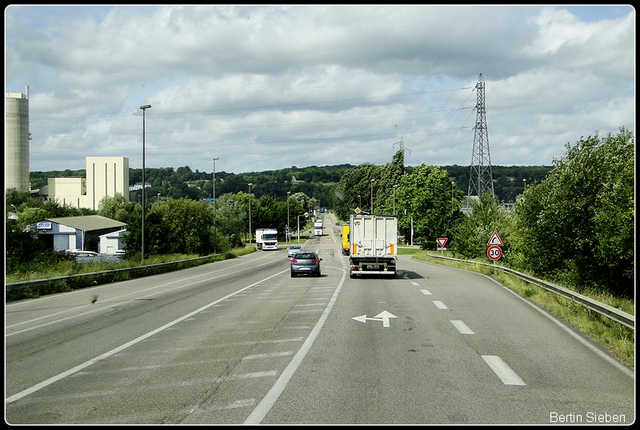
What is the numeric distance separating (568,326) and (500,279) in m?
15.2

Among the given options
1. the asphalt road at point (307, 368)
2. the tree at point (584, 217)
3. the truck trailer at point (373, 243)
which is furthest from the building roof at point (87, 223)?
the asphalt road at point (307, 368)

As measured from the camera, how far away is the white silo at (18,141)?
126125 millimetres

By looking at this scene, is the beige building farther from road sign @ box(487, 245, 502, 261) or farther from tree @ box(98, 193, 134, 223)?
road sign @ box(487, 245, 502, 261)

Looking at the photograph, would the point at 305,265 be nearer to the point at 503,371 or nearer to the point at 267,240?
the point at 503,371

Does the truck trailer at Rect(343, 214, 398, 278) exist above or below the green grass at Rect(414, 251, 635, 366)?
above

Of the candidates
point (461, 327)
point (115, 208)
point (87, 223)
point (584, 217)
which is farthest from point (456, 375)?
point (115, 208)

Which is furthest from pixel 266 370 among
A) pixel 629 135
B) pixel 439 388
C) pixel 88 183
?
pixel 88 183

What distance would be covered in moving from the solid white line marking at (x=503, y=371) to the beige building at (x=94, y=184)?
143065 mm

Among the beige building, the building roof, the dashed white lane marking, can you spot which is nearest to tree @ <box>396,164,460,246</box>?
the building roof

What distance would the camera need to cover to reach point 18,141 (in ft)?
426

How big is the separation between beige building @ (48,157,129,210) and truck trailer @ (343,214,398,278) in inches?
4855

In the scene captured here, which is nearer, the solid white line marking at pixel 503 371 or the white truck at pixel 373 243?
the solid white line marking at pixel 503 371

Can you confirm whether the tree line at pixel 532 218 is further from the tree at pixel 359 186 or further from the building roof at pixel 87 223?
the tree at pixel 359 186

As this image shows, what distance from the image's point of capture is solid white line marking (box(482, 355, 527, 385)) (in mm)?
7586
